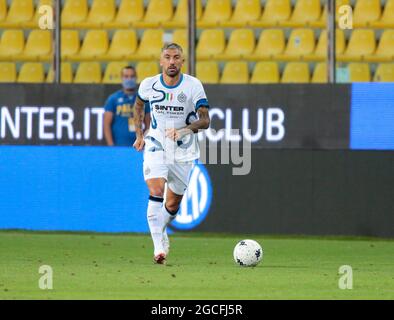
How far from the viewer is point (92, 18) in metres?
18.5

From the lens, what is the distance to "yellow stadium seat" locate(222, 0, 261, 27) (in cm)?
1794

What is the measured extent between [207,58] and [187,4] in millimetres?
855

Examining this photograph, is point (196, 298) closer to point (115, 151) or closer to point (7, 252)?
point (7, 252)

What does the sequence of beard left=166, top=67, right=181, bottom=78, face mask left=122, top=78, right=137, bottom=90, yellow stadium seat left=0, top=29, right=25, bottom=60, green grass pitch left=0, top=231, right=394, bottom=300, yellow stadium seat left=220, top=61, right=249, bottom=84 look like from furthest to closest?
yellow stadium seat left=0, top=29, right=25, bottom=60
yellow stadium seat left=220, top=61, right=249, bottom=84
face mask left=122, top=78, right=137, bottom=90
beard left=166, top=67, right=181, bottom=78
green grass pitch left=0, top=231, right=394, bottom=300

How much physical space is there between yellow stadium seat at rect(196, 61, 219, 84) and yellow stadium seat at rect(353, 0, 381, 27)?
6.60 feet

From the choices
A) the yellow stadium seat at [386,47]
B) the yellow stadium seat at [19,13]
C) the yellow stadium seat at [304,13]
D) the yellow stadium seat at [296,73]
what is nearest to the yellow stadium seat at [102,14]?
the yellow stadium seat at [19,13]

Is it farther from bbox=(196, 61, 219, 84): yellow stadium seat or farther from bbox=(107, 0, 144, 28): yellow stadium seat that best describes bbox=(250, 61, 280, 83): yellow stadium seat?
bbox=(107, 0, 144, 28): yellow stadium seat

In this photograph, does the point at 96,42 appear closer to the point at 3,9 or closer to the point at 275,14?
the point at 3,9

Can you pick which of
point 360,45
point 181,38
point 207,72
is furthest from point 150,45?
point 360,45

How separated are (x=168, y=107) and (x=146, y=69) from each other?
5.37 metres

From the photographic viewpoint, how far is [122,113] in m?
17.5

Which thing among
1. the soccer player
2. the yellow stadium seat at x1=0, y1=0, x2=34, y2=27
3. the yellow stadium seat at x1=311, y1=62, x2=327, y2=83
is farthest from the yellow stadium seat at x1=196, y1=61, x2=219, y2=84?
the soccer player

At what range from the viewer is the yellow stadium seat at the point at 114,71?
715 inches
